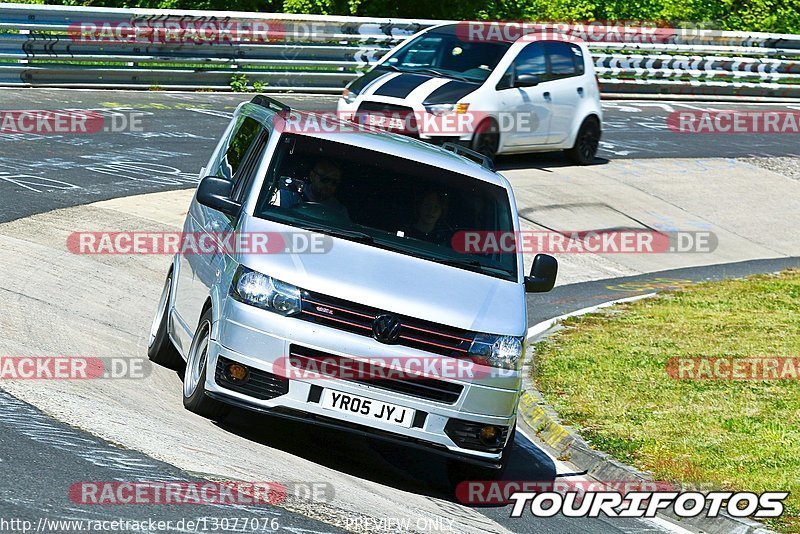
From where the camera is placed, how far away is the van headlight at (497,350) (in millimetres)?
7523

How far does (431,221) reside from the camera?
8391 millimetres

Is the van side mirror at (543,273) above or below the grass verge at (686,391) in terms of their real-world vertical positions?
above

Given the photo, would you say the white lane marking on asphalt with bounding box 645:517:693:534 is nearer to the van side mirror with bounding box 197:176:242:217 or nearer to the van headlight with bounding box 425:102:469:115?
the van side mirror with bounding box 197:176:242:217

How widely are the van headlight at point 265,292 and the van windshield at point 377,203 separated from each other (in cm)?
67

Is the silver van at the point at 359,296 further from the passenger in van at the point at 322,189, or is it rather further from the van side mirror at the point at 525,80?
the van side mirror at the point at 525,80

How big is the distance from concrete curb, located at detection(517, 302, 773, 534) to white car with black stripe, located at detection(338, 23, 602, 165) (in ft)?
23.2

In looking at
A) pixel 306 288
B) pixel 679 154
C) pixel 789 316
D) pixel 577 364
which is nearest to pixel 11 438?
pixel 306 288

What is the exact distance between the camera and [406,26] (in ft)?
82.8

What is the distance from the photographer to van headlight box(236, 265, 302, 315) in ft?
24.1
